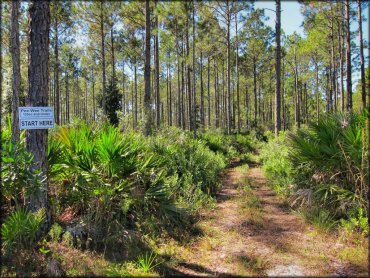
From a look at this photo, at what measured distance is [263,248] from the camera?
4879mm

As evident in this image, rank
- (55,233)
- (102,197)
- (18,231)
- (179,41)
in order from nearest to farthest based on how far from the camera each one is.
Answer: (18,231)
(55,233)
(102,197)
(179,41)

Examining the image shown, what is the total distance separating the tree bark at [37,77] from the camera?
191 inches

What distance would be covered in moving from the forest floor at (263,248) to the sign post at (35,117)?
2831 mm

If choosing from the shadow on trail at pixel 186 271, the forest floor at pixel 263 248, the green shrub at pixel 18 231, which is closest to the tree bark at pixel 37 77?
the green shrub at pixel 18 231

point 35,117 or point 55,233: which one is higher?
point 35,117

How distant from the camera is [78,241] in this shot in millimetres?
4633

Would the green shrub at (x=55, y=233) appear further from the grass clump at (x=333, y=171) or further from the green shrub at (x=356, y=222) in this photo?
the green shrub at (x=356, y=222)

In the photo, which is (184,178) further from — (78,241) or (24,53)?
(24,53)

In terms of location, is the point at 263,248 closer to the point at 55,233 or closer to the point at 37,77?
the point at 55,233

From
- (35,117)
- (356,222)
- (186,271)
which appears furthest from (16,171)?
(356,222)

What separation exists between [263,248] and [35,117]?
164 inches

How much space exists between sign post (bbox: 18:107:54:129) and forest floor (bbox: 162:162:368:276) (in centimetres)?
283

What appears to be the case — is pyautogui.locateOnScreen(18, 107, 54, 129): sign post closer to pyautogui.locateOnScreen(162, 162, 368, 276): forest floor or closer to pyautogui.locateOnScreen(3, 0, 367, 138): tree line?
pyautogui.locateOnScreen(162, 162, 368, 276): forest floor

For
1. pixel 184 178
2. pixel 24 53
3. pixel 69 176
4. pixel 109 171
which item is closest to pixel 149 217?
pixel 109 171
